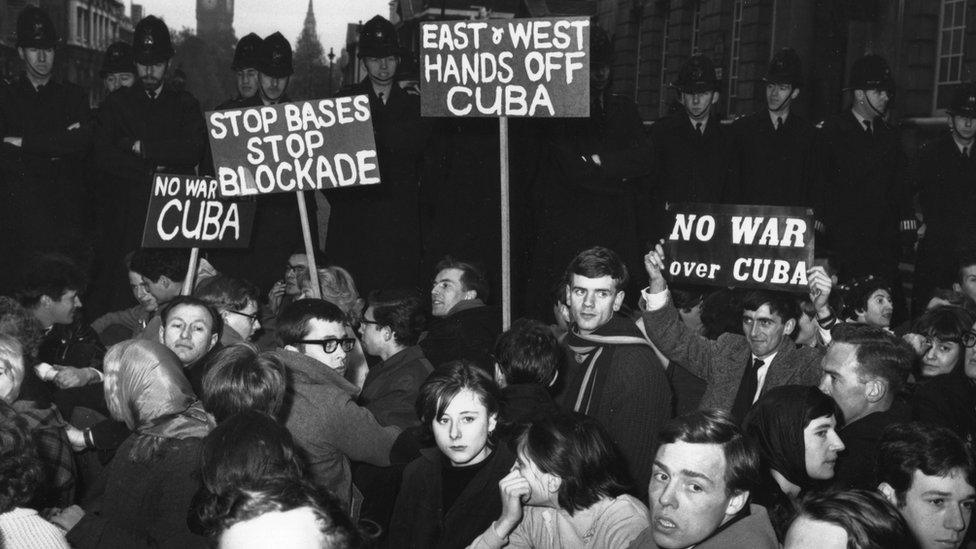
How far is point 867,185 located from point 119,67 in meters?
6.34

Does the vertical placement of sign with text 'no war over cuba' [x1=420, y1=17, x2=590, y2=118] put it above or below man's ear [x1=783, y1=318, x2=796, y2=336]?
above

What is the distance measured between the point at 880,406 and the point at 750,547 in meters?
1.70

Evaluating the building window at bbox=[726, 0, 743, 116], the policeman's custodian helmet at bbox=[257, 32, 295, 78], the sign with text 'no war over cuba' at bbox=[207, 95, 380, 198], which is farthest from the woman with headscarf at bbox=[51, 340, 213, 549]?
the building window at bbox=[726, 0, 743, 116]

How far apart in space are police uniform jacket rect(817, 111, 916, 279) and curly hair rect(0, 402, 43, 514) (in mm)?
6723

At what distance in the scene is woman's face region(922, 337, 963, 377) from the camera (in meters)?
6.05

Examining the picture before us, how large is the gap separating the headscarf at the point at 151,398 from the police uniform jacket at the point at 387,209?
15.3 feet

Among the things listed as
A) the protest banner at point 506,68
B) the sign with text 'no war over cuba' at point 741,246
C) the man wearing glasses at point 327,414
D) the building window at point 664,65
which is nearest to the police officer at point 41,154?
the protest banner at point 506,68

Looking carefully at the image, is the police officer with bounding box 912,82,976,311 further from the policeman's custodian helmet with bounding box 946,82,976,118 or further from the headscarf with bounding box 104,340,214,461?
the headscarf with bounding box 104,340,214,461

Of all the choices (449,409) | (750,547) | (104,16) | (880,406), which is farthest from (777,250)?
(104,16)

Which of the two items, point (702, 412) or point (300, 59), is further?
point (300, 59)

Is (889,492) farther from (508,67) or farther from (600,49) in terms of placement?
(600,49)

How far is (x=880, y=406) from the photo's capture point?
4941mm

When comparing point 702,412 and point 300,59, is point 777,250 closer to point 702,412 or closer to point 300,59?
point 702,412

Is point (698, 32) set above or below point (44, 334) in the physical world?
above
